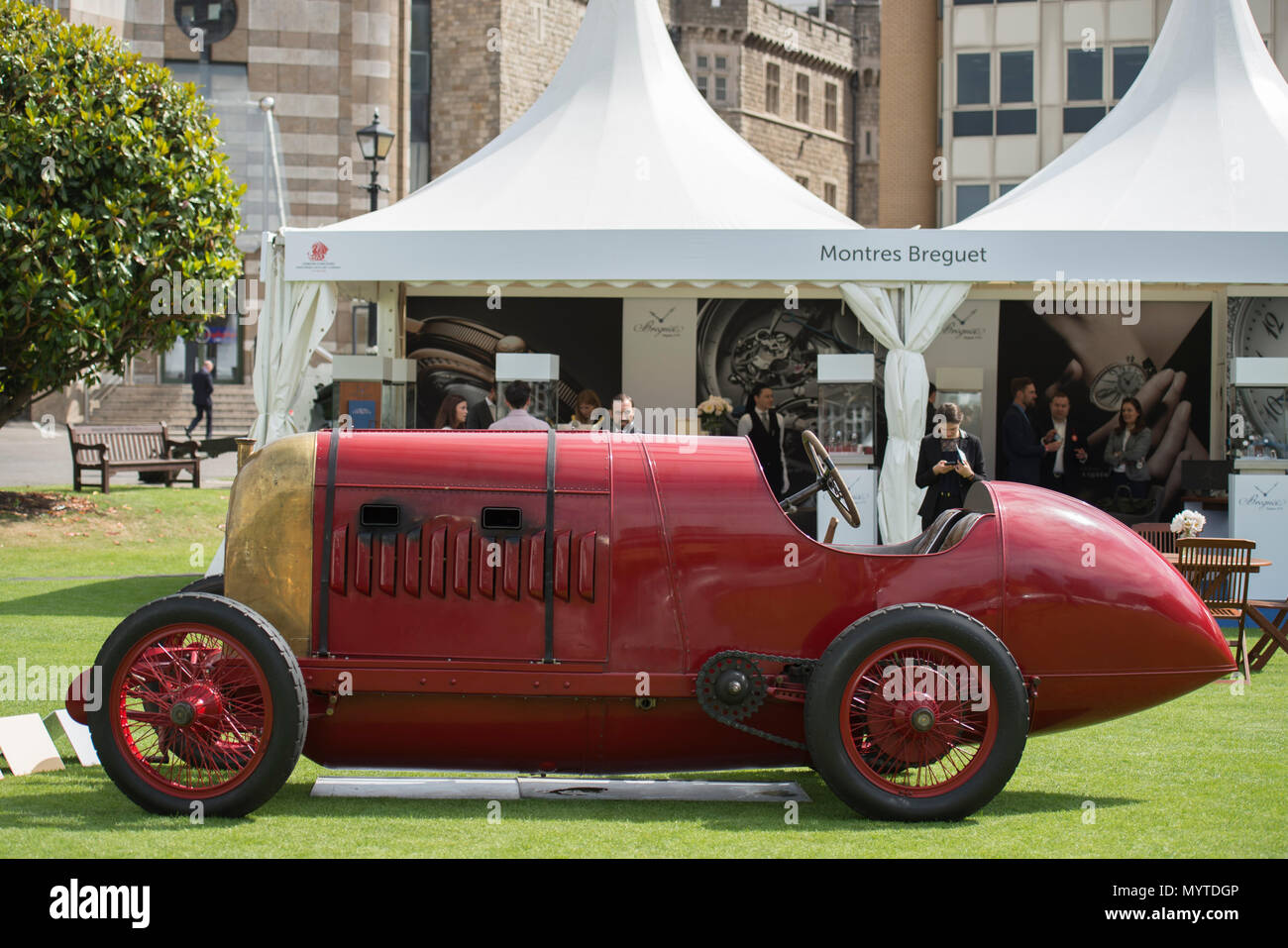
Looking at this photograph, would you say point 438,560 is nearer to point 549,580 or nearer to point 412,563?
point 412,563

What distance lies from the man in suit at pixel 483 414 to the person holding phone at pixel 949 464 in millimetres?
5168

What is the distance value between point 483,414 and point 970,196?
2920 centimetres

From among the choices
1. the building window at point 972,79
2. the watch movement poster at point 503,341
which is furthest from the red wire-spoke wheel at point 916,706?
the building window at point 972,79

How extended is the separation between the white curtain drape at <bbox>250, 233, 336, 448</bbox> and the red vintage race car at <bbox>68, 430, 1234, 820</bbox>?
23.8 ft

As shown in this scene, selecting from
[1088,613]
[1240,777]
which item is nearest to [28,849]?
[1088,613]

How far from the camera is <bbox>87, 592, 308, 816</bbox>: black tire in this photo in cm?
555

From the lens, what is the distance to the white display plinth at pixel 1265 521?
1341cm

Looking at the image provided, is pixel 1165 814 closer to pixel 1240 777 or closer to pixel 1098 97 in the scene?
pixel 1240 777

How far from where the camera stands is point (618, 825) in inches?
222

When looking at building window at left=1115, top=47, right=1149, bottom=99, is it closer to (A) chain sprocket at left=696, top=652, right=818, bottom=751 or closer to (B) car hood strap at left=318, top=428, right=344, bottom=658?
(A) chain sprocket at left=696, top=652, right=818, bottom=751

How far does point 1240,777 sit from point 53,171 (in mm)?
16412

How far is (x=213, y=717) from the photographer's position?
5.64 metres

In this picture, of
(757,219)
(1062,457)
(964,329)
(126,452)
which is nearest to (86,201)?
(126,452)

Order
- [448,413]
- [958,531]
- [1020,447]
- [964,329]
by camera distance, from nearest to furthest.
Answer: [958,531] → [1020,447] → [448,413] → [964,329]
